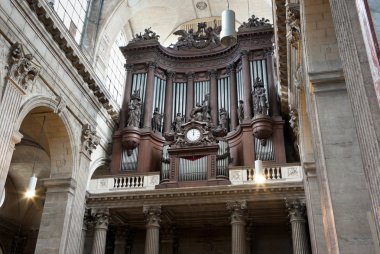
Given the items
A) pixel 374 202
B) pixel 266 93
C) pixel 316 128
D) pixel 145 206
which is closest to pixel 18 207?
pixel 145 206

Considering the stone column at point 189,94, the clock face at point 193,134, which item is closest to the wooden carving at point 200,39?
the stone column at point 189,94

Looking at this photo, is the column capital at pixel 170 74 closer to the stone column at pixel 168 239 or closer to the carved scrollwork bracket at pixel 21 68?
Result: the stone column at pixel 168 239

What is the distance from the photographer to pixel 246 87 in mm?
16984

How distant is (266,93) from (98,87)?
637cm

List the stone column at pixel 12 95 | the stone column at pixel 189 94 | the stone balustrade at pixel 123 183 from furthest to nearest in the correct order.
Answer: the stone column at pixel 189 94 → the stone balustrade at pixel 123 183 → the stone column at pixel 12 95

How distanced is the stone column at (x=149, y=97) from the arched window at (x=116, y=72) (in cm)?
184

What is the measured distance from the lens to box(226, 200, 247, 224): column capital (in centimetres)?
1393

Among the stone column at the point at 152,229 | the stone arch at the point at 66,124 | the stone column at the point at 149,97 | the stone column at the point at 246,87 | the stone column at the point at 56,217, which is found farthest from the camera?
the stone column at the point at 149,97

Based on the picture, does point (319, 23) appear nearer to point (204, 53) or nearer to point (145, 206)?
point (145, 206)

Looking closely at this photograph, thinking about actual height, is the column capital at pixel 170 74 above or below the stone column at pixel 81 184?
above

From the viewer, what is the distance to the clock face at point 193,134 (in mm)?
15721

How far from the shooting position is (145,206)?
14617 millimetres

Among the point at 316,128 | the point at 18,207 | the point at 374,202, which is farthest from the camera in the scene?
the point at 18,207

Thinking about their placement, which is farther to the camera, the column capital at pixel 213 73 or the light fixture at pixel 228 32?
the column capital at pixel 213 73
